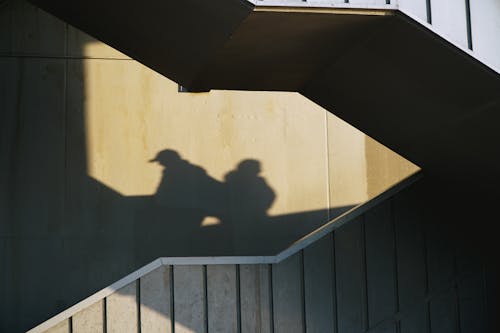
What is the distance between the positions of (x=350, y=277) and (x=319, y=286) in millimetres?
400

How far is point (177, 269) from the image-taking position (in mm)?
8602

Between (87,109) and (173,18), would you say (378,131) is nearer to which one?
(173,18)

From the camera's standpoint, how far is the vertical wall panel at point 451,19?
6.27 m

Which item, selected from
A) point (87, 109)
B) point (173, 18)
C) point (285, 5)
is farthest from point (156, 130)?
point (285, 5)

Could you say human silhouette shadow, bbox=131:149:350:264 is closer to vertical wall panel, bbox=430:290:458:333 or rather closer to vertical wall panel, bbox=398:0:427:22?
vertical wall panel, bbox=430:290:458:333

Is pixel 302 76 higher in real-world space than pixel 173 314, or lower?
higher

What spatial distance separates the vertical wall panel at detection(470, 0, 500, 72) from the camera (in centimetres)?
638

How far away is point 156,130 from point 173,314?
416cm

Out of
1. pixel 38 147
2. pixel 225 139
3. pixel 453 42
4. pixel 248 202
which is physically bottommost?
pixel 453 42

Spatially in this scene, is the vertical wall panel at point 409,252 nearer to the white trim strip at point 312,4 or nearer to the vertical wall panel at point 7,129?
the white trim strip at point 312,4

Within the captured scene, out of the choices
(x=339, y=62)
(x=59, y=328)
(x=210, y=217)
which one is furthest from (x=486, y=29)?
(x=210, y=217)

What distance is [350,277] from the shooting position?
→ 364 inches

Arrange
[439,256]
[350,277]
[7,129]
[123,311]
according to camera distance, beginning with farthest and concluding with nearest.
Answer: [7,129] → [439,256] → [350,277] → [123,311]

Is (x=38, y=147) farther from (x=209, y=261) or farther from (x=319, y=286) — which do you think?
(x=319, y=286)
